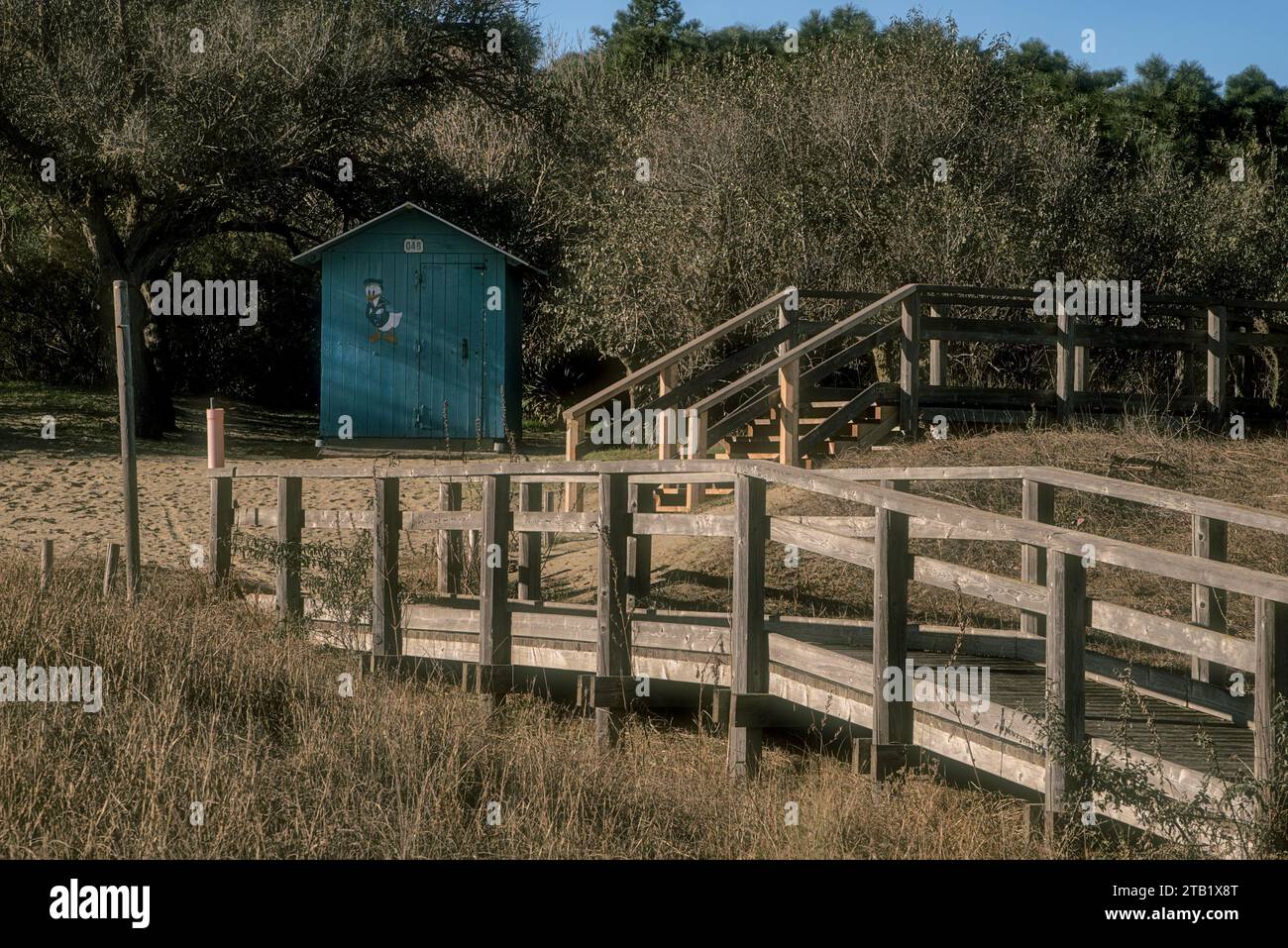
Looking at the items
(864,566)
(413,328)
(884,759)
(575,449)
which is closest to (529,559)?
(575,449)

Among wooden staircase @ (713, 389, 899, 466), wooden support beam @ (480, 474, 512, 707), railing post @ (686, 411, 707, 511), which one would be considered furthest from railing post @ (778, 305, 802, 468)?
wooden support beam @ (480, 474, 512, 707)

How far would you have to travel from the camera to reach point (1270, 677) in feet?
15.8

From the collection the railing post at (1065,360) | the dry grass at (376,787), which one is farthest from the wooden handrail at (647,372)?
the dry grass at (376,787)


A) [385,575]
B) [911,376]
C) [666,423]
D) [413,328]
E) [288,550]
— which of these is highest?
[413,328]

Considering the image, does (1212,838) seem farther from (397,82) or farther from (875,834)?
(397,82)

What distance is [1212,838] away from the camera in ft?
16.4

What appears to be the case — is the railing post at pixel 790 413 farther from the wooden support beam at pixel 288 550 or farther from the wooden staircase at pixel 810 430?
the wooden support beam at pixel 288 550

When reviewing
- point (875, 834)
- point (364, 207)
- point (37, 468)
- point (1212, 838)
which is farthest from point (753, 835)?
point (364, 207)

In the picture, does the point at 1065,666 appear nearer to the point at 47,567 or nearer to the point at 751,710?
the point at 751,710

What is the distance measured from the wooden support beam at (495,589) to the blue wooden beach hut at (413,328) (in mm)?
12945

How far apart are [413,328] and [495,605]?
44.7 feet

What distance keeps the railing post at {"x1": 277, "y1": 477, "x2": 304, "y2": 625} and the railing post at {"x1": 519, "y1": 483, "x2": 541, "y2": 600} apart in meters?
1.62

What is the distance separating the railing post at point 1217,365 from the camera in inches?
617

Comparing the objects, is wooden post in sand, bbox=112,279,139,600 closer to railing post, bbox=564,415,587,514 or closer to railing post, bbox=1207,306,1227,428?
railing post, bbox=564,415,587,514
